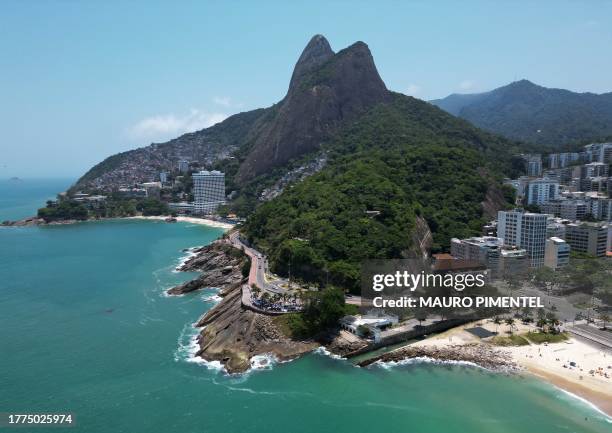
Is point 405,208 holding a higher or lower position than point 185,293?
higher

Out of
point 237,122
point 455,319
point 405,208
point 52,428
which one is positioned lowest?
point 52,428

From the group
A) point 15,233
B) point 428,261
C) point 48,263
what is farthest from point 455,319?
point 15,233

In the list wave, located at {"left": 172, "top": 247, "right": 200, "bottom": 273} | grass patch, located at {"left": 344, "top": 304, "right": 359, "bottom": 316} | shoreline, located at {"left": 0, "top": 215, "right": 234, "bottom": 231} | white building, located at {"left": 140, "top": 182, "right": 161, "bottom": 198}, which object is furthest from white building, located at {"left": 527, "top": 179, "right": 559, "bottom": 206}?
white building, located at {"left": 140, "top": 182, "right": 161, "bottom": 198}

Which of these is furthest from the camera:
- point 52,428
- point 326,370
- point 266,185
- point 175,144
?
point 175,144

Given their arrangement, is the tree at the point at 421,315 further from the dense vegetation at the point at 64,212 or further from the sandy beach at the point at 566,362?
the dense vegetation at the point at 64,212

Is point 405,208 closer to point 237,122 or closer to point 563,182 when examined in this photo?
point 563,182

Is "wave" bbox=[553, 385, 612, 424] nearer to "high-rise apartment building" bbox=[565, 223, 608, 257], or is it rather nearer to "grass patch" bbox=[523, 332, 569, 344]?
"grass patch" bbox=[523, 332, 569, 344]
